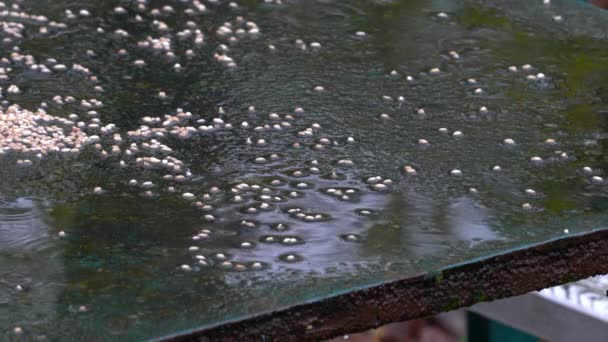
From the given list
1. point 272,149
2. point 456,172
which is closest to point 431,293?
point 456,172

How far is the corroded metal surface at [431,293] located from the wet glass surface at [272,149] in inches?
0.6

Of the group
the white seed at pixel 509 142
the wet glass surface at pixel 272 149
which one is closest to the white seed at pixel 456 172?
the wet glass surface at pixel 272 149

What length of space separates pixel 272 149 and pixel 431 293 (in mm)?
394

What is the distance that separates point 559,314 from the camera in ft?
6.76

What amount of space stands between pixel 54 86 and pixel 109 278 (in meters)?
0.63

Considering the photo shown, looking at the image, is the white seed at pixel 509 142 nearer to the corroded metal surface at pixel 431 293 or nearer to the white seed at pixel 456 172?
the white seed at pixel 456 172

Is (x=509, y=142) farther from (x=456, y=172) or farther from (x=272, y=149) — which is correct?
(x=272, y=149)

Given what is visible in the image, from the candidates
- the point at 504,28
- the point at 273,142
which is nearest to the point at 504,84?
the point at 504,28

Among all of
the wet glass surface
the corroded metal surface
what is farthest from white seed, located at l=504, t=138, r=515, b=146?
the corroded metal surface

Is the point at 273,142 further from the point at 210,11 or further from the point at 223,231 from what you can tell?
the point at 210,11

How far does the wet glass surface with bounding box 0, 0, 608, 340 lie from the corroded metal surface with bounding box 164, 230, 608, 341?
16mm

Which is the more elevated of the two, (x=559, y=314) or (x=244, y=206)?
(x=244, y=206)

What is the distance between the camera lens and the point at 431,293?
1172 mm

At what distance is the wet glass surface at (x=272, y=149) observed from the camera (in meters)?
1.15
